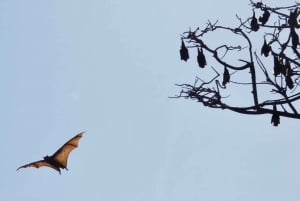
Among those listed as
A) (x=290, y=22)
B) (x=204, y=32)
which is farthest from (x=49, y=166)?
(x=290, y=22)

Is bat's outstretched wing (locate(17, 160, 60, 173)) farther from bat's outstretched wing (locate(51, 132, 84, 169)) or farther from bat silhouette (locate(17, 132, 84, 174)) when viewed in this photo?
bat's outstretched wing (locate(51, 132, 84, 169))

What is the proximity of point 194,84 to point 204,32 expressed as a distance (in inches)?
45.4

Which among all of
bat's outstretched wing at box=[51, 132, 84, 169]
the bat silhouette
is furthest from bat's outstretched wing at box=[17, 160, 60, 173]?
bat's outstretched wing at box=[51, 132, 84, 169]

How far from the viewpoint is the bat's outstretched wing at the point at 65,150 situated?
64.3ft

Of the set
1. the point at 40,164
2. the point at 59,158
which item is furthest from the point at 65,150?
the point at 40,164

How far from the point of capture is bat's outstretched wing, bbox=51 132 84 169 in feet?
64.3

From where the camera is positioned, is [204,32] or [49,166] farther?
[49,166]

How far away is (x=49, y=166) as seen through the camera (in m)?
20.7

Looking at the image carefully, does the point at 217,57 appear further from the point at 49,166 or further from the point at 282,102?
the point at 49,166

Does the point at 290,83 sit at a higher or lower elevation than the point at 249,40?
lower

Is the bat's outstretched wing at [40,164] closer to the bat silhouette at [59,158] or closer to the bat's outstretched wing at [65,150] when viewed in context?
the bat silhouette at [59,158]

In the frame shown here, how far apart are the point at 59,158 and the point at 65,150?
49 centimetres

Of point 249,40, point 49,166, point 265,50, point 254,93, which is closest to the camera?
point 254,93

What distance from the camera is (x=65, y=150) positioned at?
20.0 meters
